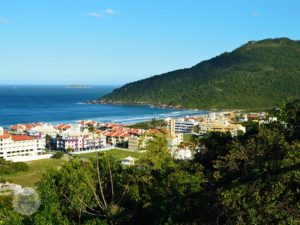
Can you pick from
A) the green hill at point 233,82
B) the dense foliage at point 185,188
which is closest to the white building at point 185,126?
the green hill at point 233,82

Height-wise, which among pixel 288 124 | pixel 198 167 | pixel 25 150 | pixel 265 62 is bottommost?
pixel 25 150

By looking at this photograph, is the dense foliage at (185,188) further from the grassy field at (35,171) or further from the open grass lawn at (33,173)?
the open grass lawn at (33,173)

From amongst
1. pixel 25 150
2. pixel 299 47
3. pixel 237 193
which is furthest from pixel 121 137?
pixel 299 47

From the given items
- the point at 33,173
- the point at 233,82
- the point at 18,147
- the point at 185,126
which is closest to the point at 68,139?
the point at 18,147

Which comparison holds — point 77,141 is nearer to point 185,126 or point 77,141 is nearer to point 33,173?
point 33,173

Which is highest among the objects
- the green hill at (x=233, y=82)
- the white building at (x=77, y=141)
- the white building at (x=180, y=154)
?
the green hill at (x=233, y=82)

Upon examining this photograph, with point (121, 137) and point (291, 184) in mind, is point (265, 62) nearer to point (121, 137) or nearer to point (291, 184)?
point (121, 137)

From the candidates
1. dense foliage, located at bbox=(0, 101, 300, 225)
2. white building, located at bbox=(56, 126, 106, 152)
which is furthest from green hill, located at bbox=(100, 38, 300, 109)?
dense foliage, located at bbox=(0, 101, 300, 225)

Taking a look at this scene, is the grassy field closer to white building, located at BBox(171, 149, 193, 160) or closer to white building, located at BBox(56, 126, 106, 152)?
white building, located at BBox(56, 126, 106, 152)
